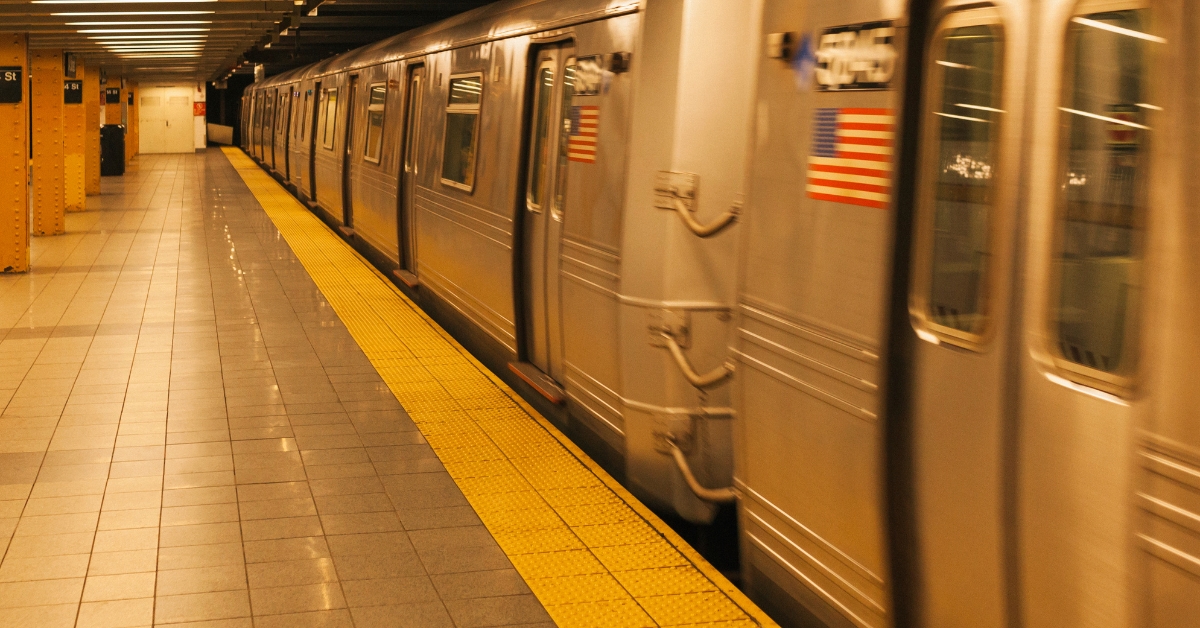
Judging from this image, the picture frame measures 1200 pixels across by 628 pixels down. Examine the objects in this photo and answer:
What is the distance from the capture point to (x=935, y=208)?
289 cm

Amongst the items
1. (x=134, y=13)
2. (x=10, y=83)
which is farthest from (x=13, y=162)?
(x=134, y=13)

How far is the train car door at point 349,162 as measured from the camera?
46.0ft

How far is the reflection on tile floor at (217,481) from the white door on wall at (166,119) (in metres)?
36.6

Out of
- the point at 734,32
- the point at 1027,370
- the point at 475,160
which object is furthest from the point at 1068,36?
the point at 475,160

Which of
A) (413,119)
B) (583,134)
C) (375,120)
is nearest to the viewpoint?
(583,134)

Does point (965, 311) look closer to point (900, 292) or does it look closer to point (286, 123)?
point (900, 292)

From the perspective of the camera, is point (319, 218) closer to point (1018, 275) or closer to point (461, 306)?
point (461, 306)

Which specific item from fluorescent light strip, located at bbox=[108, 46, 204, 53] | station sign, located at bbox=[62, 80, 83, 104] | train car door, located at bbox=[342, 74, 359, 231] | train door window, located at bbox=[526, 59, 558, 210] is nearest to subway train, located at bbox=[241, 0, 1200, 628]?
train door window, located at bbox=[526, 59, 558, 210]

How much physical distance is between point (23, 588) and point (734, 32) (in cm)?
334

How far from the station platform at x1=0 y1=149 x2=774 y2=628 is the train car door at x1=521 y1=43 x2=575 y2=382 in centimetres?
44

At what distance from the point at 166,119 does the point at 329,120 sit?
105ft

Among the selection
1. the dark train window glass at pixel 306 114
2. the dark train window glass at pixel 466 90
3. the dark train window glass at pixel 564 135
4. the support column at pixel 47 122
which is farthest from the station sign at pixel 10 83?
the dark train window glass at pixel 564 135

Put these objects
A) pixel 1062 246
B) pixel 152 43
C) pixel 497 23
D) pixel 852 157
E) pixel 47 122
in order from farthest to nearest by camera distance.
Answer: pixel 152 43 → pixel 47 122 → pixel 497 23 → pixel 852 157 → pixel 1062 246

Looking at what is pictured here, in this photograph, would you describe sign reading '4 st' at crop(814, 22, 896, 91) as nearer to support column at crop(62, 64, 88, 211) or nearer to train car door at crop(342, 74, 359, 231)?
train car door at crop(342, 74, 359, 231)
